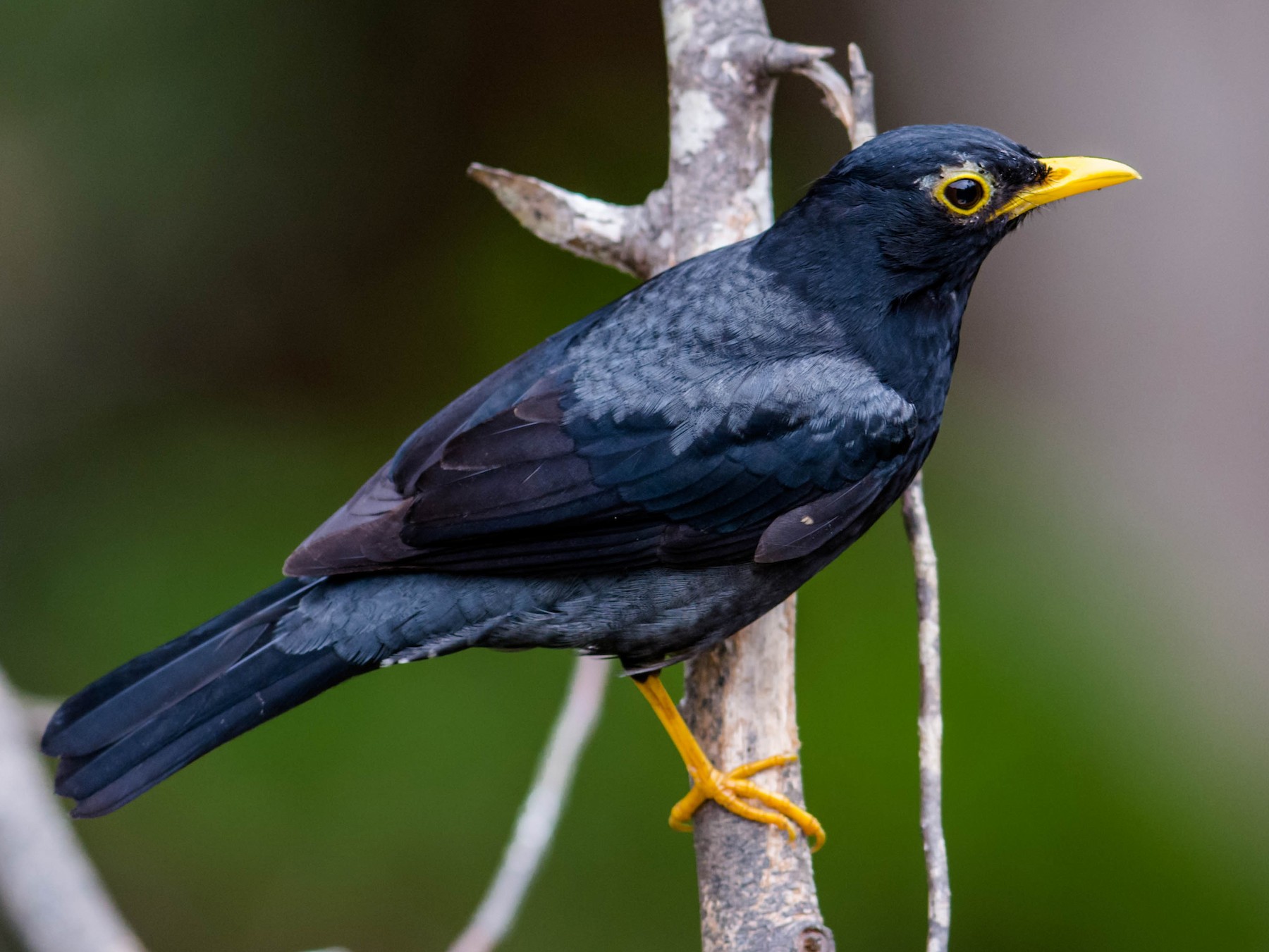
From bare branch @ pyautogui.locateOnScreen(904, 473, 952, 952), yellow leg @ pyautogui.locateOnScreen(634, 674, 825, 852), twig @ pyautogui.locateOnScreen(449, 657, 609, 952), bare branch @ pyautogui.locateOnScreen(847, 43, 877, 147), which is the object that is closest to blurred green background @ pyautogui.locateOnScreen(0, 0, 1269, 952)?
yellow leg @ pyautogui.locateOnScreen(634, 674, 825, 852)

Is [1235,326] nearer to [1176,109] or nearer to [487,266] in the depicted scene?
[1176,109]

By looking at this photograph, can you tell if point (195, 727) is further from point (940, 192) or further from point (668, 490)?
point (940, 192)

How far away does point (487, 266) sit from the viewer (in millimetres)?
6188

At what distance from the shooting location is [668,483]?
340 cm

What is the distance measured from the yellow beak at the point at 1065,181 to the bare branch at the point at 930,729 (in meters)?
0.81

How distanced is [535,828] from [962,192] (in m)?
2.04

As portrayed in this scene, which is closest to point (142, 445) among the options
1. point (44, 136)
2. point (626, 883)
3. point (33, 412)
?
point (33, 412)

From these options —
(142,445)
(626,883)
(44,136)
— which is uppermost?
(44,136)

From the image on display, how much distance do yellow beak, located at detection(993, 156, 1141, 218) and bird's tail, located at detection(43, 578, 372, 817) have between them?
219cm

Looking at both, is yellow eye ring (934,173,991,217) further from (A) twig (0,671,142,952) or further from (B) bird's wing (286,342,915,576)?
(A) twig (0,671,142,952)

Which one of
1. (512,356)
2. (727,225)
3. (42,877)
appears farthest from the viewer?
(512,356)

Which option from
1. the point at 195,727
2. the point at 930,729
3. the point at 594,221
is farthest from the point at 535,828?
the point at 594,221

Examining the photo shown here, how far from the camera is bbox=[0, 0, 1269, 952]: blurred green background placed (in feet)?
16.7

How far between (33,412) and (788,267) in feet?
13.1
